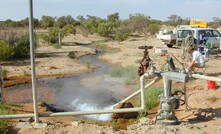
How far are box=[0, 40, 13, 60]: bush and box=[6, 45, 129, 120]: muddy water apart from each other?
19.0ft

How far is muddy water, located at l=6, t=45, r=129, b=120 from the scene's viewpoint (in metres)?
8.85

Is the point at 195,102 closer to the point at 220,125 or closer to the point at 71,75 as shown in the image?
the point at 220,125

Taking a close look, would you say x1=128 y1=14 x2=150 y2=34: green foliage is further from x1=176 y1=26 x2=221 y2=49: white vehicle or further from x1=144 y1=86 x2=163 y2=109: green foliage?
x1=144 y1=86 x2=163 y2=109: green foliage

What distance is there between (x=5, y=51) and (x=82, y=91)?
869 centimetres

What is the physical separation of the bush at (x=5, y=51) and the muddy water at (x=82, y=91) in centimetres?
579

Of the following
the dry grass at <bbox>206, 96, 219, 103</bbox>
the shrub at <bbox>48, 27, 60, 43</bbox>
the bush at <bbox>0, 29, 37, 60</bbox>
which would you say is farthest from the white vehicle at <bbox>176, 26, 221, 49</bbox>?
the shrub at <bbox>48, 27, 60, 43</bbox>

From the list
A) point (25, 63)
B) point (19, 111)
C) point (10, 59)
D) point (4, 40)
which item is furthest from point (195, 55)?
point (4, 40)

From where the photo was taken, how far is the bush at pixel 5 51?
1727 cm

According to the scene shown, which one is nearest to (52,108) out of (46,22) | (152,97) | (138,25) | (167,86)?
(152,97)

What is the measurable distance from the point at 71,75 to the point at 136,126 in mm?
8359

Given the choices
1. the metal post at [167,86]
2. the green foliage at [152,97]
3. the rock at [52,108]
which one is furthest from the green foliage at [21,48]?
the metal post at [167,86]

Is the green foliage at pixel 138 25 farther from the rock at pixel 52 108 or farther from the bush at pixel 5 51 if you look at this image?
the rock at pixel 52 108

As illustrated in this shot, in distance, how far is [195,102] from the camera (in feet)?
22.5

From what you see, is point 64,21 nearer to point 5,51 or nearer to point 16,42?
point 16,42
